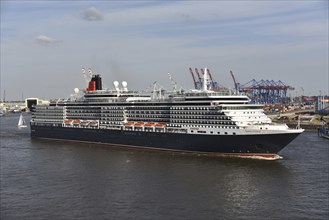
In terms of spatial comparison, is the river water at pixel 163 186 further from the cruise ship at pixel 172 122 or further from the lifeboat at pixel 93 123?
the lifeboat at pixel 93 123

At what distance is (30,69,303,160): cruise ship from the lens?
49.2 meters

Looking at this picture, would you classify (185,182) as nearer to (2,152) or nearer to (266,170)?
(266,170)

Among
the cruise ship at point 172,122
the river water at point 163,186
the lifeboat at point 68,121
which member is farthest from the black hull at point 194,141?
the lifeboat at point 68,121

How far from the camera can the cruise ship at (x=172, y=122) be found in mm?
49250

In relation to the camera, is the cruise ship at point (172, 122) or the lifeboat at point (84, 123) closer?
the cruise ship at point (172, 122)

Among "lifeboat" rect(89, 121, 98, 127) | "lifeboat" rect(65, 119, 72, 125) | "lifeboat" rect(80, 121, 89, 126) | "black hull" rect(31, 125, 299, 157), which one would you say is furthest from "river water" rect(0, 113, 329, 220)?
"lifeboat" rect(65, 119, 72, 125)

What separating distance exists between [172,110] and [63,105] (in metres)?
28.1

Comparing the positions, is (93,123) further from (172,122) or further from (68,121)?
(172,122)

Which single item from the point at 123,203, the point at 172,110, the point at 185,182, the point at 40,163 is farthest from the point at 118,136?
the point at 123,203

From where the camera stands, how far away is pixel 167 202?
32000 mm

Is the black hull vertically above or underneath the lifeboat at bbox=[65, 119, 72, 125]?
underneath

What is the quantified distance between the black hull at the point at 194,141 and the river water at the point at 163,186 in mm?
1637

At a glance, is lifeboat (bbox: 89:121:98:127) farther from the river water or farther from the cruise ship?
the river water

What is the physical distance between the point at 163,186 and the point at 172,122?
2109 centimetres
